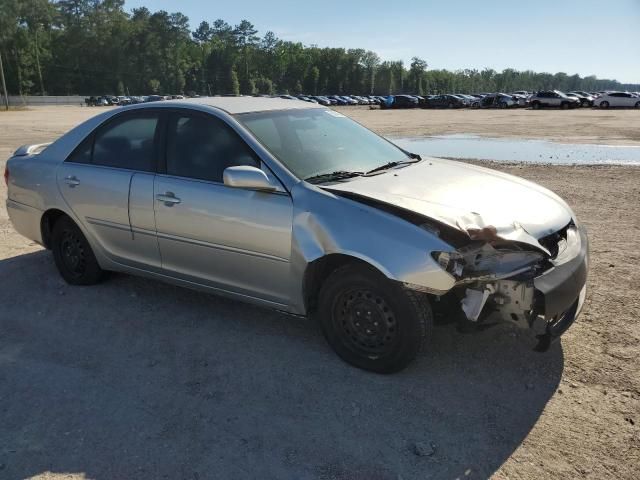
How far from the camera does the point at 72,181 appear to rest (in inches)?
187

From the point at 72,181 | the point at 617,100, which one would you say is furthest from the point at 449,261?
the point at 617,100

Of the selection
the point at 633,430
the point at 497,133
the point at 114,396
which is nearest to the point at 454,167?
the point at 633,430

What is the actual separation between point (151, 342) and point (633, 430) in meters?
3.13

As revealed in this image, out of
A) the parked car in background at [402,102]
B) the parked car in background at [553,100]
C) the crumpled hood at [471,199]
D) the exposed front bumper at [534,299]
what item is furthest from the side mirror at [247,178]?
the parked car in background at [402,102]

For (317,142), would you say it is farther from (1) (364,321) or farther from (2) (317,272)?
(1) (364,321)

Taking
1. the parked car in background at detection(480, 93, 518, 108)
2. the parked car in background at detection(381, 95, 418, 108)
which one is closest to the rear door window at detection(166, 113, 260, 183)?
the parked car in background at detection(480, 93, 518, 108)

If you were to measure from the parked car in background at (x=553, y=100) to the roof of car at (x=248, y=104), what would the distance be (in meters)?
47.3

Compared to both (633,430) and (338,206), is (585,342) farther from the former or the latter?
(338,206)

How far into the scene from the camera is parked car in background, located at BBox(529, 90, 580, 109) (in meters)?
45.9

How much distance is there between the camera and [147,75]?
12938 centimetres

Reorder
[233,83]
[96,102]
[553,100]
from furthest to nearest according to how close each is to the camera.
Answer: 1. [233,83]
2. [96,102]
3. [553,100]

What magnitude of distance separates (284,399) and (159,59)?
139m

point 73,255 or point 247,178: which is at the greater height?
point 247,178

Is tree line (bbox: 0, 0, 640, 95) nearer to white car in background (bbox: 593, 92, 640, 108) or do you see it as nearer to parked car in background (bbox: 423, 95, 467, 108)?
parked car in background (bbox: 423, 95, 467, 108)
